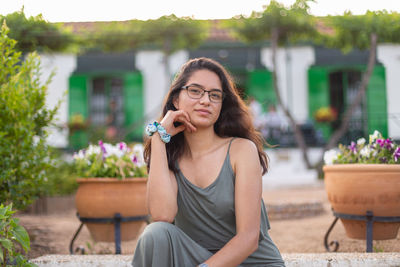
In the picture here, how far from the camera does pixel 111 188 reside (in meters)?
3.55

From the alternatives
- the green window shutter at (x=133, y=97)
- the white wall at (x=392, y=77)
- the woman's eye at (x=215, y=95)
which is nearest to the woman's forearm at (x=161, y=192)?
the woman's eye at (x=215, y=95)

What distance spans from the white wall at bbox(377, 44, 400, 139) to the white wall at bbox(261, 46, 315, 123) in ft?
6.28

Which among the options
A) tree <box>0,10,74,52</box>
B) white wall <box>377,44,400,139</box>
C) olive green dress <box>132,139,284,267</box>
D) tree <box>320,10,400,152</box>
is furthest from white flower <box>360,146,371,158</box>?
white wall <box>377,44,400,139</box>

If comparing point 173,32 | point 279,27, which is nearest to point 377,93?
point 279,27

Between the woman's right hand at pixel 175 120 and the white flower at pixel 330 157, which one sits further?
the white flower at pixel 330 157

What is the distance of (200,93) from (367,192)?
176 cm

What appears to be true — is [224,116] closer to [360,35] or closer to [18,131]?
[18,131]

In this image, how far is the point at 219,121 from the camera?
225 cm

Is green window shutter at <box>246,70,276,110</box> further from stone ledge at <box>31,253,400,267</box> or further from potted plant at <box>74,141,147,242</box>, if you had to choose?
stone ledge at <box>31,253,400,267</box>

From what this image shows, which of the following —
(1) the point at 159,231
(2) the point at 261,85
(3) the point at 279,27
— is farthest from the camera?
(2) the point at 261,85

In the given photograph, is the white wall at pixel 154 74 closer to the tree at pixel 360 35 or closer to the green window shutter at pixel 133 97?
the green window shutter at pixel 133 97

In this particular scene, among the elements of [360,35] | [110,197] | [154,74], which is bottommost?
[110,197]

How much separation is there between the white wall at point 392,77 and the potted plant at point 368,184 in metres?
8.87

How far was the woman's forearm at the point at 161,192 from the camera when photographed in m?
2.02
